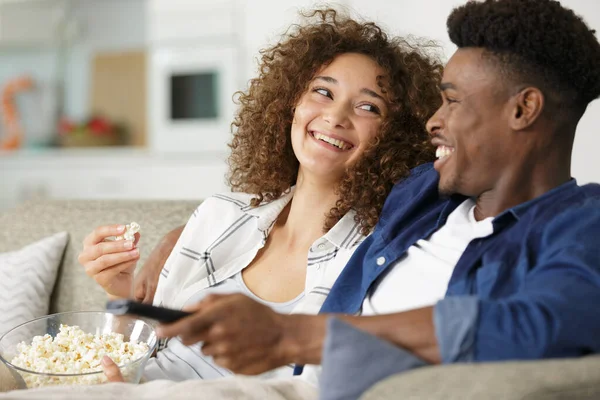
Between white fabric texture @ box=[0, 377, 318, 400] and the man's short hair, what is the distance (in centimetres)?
63

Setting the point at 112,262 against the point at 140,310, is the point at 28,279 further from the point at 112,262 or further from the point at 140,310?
the point at 140,310

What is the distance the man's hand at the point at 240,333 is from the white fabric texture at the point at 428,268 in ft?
0.97

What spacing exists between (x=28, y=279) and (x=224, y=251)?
0.63 m

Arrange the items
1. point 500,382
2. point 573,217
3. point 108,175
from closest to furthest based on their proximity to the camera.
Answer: point 500,382
point 573,217
point 108,175

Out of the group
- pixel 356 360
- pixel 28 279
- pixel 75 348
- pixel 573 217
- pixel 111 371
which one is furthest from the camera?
pixel 28 279

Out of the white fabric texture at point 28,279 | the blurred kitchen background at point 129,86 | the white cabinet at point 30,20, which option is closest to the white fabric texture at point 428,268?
the white fabric texture at point 28,279

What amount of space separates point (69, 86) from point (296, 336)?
5.26m

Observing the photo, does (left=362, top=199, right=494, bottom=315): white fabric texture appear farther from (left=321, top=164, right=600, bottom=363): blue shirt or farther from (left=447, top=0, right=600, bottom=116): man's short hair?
(left=447, top=0, right=600, bottom=116): man's short hair

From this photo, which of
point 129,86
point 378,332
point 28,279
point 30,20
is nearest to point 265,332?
point 378,332

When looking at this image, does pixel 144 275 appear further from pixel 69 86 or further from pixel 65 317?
pixel 69 86

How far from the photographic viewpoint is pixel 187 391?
1.16 metres

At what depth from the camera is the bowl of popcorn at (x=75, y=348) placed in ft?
4.37

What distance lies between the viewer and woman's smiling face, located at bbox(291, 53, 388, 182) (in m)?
1.67

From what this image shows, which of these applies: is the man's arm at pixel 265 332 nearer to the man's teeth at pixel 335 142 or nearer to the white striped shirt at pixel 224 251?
the white striped shirt at pixel 224 251
